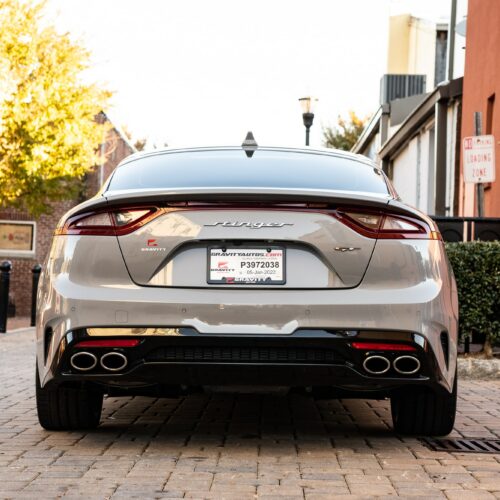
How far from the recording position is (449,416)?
5.49m

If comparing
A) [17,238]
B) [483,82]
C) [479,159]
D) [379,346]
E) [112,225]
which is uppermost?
[483,82]

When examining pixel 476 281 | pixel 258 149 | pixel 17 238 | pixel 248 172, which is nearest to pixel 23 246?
pixel 17 238

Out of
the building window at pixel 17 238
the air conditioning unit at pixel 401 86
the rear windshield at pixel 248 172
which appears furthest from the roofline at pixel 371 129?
the rear windshield at pixel 248 172

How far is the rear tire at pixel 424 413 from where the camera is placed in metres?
5.46

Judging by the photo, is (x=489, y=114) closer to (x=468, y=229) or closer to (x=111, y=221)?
(x=468, y=229)

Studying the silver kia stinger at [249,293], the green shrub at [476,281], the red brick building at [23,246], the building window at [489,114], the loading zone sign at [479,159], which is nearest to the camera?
the silver kia stinger at [249,293]

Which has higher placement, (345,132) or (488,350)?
(345,132)

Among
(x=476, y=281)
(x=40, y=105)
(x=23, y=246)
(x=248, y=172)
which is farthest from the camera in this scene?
(x=23, y=246)

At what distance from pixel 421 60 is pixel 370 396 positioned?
97.4ft

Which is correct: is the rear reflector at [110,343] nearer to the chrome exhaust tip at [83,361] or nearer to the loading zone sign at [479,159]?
the chrome exhaust tip at [83,361]

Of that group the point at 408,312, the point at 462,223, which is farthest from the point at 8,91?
the point at 408,312

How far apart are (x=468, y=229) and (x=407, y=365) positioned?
5.68 meters

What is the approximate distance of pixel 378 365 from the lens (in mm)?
4812

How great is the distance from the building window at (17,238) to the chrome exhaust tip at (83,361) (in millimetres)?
28334
